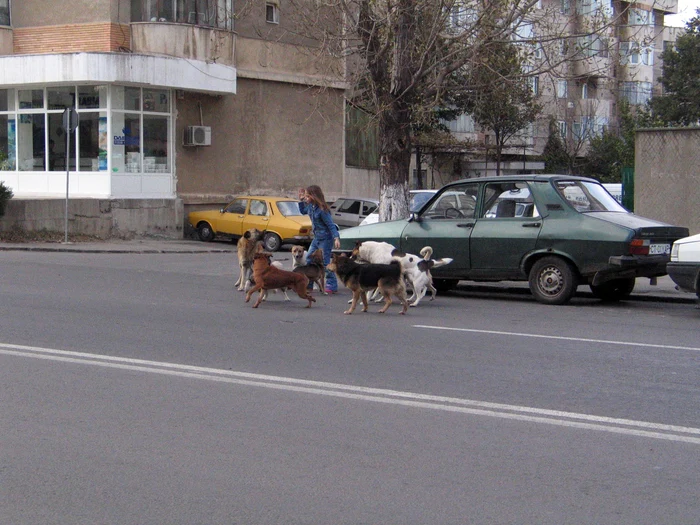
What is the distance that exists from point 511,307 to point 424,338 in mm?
3441

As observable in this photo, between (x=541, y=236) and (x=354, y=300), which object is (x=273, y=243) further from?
(x=354, y=300)

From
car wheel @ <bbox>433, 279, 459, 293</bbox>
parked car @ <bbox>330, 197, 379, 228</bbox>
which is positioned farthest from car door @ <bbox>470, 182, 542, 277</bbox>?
parked car @ <bbox>330, 197, 379, 228</bbox>

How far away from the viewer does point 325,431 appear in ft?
20.4

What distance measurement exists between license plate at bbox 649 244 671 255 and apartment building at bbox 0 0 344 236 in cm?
1263

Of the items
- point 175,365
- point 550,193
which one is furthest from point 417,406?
point 550,193

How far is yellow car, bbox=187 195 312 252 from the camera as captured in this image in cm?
2503

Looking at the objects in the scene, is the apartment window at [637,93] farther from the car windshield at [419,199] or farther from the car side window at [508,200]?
the car side window at [508,200]

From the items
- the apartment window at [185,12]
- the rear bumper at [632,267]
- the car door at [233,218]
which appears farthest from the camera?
the car door at [233,218]

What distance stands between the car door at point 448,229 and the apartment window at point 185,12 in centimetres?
1339

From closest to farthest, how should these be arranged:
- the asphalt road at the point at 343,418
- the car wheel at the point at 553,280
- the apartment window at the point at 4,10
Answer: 1. the asphalt road at the point at 343,418
2. the car wheel at the point at 553,280
3. the apartment window at the point at 4,10

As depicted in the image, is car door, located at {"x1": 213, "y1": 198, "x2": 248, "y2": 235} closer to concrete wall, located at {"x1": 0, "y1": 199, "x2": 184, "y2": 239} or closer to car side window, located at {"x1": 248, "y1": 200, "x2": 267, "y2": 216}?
car side window, located at {"x1": 248, "y1": 200, "x2": 267, "y2": 216}

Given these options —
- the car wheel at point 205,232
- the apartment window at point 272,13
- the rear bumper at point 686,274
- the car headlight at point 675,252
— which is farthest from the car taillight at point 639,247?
the apartment window at point 272,13

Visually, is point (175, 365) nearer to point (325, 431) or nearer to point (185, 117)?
point (325, 431)

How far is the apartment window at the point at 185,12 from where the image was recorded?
84.8 feet
